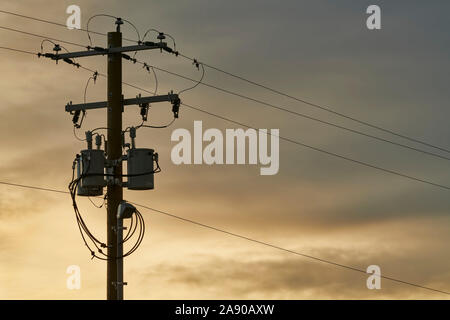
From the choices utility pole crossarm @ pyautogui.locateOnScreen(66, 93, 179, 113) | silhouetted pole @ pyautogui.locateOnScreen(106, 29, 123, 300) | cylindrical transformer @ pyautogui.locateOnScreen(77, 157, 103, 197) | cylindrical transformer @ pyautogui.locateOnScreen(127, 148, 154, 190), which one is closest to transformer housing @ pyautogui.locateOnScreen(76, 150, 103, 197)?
cylindrical transformer @ pyautogui.locateOnScreen(77, 157, 103, 197)

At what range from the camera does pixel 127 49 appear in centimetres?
3272

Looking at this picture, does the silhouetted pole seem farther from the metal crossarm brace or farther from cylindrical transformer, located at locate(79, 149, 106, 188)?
cylindrical transformer, located at locate(79, 149, 106, 188)

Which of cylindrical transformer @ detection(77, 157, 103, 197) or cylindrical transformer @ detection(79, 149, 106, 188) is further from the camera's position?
cylindrical transformer @ detection(77, 157, 103, 197)

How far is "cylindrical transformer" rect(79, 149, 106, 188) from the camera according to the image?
105 ft

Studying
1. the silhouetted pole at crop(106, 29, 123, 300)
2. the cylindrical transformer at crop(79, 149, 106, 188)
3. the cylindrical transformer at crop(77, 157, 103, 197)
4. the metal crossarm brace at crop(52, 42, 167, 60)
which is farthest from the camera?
the metal crossarm brace at crop(52, 42, 167, 60)

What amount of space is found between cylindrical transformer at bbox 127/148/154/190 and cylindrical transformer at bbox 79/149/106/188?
720 mm

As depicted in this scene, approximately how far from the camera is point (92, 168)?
32.1 metres

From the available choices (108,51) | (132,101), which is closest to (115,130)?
(132,101)

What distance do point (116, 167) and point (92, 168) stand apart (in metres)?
0.65

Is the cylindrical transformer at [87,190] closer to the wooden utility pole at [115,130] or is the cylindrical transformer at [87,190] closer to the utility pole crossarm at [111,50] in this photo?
the wooden utility pole at [115,130]
